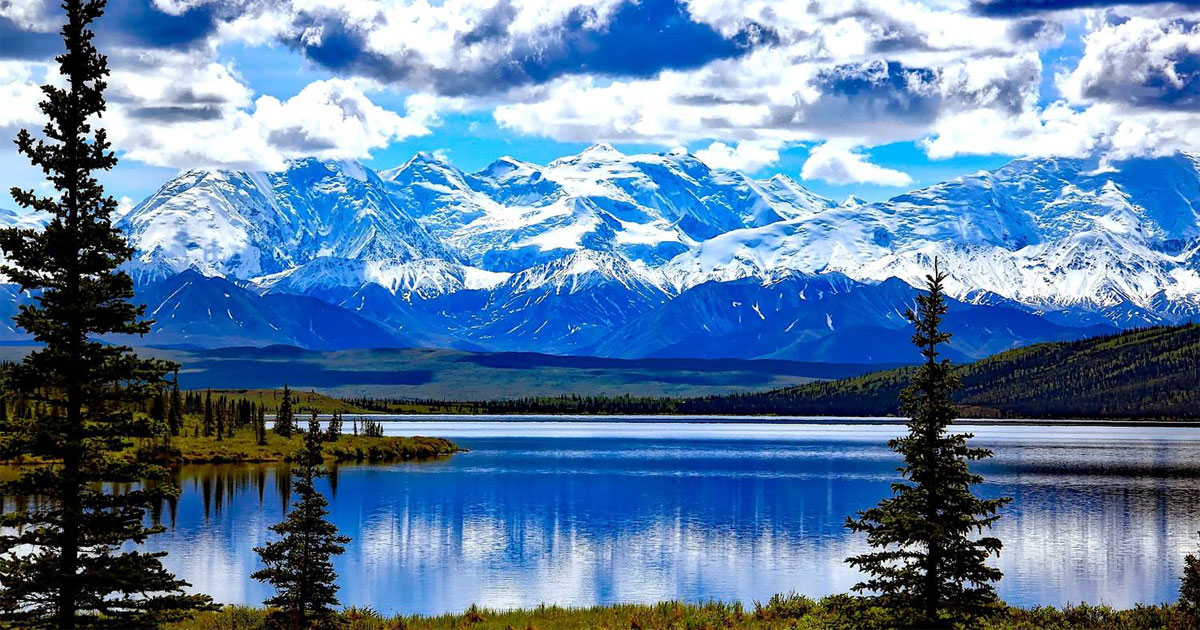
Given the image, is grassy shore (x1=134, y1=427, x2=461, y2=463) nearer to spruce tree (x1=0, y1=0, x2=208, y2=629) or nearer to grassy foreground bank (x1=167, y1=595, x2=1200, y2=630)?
grassy foreground bank (x1=167, y1=595, x2=1200, y2=630)

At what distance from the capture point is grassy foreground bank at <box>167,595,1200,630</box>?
157ft

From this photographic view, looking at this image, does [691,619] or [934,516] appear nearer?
[934,516]

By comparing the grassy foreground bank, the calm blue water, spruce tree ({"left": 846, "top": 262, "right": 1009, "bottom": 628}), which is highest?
spruce tree ({"left": 846, "top": 262, "right": 1009, "bottom": 628})

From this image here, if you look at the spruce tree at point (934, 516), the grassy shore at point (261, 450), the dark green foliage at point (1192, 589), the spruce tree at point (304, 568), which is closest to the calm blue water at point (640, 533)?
the grassy shore at point (261, 450)

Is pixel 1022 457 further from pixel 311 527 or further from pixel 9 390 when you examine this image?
pixel 9 390

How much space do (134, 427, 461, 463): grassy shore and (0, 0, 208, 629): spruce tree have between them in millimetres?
101384

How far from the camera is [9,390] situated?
3478 centimetres

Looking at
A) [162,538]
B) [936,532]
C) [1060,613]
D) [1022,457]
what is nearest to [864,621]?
[936,532]

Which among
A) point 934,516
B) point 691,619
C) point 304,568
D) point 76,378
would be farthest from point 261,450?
point 934,516

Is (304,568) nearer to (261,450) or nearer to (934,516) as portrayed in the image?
(934,516)

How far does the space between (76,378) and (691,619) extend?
2535 cm

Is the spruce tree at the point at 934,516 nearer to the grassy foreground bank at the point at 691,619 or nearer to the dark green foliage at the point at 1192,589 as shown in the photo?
the grassy foreground bank at the point at 691,619

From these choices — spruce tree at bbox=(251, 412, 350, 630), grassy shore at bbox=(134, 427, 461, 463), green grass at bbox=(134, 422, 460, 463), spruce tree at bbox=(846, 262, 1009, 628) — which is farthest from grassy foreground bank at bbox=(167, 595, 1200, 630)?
green grass at bbox=(134, 422, 460, 463)

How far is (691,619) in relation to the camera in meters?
50.1
